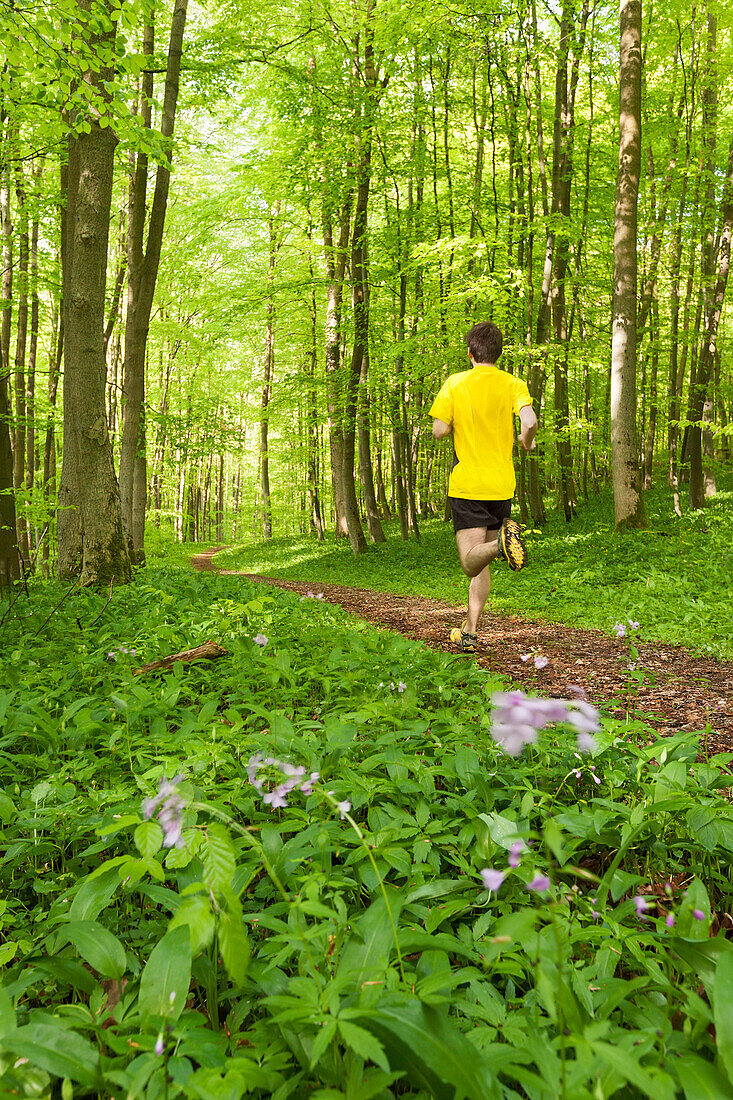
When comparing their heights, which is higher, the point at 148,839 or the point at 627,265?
the point at 627,265

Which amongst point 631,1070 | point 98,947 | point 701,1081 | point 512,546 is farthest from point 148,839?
point 512,546

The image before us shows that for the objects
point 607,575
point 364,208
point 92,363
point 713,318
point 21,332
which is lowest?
A: point 607,575

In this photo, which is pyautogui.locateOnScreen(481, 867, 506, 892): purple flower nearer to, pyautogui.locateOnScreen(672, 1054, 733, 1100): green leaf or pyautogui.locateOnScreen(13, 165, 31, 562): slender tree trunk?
pyautogui.locateOnScreen(672, 1054, 733, 1100): green leaf

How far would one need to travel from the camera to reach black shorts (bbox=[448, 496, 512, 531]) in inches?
202

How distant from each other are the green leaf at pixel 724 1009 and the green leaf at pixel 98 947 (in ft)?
4.04

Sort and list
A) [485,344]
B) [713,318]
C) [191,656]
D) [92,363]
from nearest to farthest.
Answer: [191,656] < [485,344] < [92,363] < [713,318]

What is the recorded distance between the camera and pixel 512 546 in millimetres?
4734

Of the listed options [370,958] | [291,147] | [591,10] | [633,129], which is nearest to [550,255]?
[633,129]

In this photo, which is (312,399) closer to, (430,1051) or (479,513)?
(479,513)

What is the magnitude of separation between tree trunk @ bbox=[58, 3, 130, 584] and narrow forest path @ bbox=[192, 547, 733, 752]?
10.9 feet

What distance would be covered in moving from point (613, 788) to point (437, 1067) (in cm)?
149

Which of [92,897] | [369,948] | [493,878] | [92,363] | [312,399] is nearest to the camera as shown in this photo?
[493,878]

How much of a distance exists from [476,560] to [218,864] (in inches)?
159

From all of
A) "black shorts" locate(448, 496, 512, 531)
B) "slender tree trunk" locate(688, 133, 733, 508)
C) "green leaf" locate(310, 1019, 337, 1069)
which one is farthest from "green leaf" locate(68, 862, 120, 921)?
"slender tree trunk" locate(688, 133, 733, 508)
